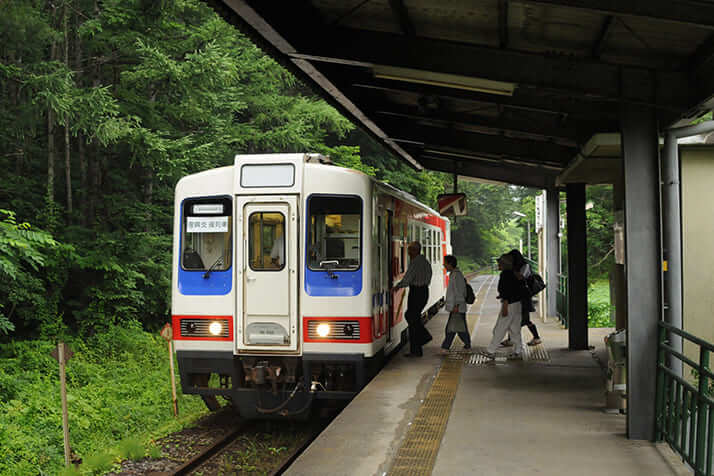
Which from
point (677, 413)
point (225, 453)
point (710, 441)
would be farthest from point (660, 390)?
Answer: point (225, 453)

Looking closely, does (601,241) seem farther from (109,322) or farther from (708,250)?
(708,250)

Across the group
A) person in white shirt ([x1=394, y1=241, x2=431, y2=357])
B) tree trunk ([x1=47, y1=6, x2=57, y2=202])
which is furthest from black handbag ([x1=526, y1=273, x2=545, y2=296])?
tree trunk ([x1=47, y1=6, x2=57, y2=202])

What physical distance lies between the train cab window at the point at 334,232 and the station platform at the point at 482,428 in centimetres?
155

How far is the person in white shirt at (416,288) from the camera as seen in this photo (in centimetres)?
1095

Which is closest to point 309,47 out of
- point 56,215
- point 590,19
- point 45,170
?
point 590,19

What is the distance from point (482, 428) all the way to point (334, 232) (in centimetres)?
309

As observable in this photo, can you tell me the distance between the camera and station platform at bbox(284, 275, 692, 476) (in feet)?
18.9

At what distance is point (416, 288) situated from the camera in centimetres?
1103

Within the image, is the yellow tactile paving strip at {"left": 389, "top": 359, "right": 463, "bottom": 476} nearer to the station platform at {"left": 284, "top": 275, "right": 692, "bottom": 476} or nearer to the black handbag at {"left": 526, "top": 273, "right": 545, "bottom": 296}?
the station platform at {"left": 284, "top": 275, "right": 692, "bottom": 476}

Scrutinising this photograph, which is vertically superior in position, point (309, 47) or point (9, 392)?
point (309, 47)

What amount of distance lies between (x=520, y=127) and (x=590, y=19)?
11.8ft

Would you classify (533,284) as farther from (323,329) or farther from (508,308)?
(323,329)

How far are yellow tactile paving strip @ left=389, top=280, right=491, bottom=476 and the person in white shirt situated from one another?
121cm

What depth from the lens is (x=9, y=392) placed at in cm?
1180
